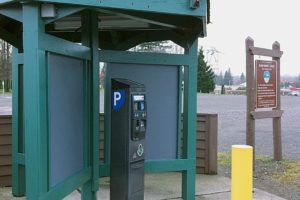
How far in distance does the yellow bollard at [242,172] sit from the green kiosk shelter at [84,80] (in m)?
1.50

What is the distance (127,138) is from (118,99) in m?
0.43

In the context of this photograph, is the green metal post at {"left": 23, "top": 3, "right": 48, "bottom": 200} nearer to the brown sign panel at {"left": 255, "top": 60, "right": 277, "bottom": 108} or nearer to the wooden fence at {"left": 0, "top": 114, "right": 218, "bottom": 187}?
the wooden fence at {"left": 0, "top": 114, "right": 218, "bottom": 187}

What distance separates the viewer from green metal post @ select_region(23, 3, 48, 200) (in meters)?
3.42

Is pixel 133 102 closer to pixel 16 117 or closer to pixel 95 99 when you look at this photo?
pixel 95 99

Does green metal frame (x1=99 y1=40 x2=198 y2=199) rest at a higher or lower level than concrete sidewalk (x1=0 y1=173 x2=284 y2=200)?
higher

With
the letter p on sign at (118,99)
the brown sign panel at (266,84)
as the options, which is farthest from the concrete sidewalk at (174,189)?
the brown sign panel at (266,84)

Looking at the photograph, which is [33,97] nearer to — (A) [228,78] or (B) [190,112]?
(B) [190,112]

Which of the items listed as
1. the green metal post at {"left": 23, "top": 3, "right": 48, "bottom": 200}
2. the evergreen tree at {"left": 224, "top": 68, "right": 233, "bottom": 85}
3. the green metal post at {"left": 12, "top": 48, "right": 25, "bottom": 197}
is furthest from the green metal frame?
the evergreen tree at {"left": 224, "top": 68, "right": 233, "bottom": 85}

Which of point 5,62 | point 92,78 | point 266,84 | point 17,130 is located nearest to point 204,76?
point 5,62

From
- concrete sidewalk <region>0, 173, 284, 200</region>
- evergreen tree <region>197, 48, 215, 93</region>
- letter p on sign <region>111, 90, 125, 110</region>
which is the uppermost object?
evergreen tree <region>197, 48, 215, 93</region>

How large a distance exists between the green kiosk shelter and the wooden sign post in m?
2.91

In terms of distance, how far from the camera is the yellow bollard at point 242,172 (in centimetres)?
377

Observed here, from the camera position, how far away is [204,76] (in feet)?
218

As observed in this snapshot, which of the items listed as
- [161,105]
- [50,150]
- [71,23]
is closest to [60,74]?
[50,150]
